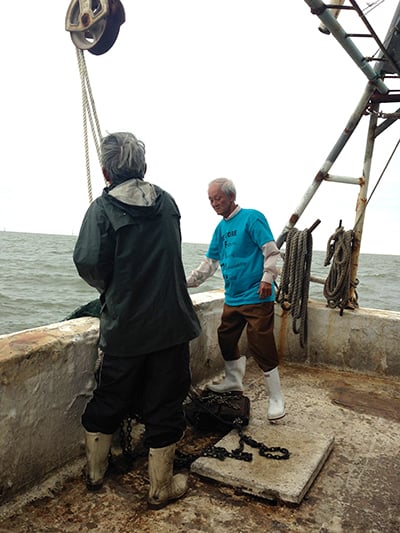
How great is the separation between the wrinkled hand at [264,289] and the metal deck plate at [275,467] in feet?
3.03

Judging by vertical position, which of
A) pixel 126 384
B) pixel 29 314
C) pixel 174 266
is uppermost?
pixel 174 266

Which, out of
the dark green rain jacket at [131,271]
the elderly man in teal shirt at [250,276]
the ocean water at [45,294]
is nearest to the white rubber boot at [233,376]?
the elderly man in teal shirt at [250,276]

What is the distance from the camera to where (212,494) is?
243 centimetres

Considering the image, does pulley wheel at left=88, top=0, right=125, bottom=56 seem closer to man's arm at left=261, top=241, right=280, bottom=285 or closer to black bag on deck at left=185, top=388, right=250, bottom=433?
man's arm at left=261, top=241, right=280, bottom=285

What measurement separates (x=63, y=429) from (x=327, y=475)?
155cm

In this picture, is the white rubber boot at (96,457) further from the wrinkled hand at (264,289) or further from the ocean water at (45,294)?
the ocean water at (45,294)

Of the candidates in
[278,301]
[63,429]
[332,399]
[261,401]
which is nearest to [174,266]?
[63,429]

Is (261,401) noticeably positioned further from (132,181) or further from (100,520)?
(132,181)

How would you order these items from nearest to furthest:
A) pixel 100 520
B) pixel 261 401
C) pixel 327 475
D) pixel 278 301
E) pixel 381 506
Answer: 1. pixel 100 520
2. pixel 381 506
3. pixel 327 475
4. pixel 261 401
5. pixel 278 301

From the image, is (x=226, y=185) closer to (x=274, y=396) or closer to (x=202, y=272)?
(x=202, y=272)

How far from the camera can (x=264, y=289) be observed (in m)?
3.15

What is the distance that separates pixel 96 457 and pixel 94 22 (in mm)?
2269

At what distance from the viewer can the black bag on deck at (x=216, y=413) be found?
3.09 meters

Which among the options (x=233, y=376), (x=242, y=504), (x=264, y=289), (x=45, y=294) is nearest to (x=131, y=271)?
(x=264, y=289)
